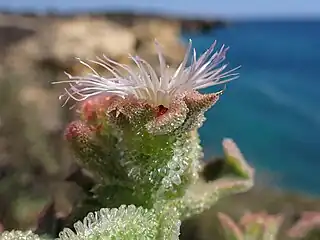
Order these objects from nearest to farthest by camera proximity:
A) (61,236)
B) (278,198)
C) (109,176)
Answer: (61,236) < (109,176) < (278,198)

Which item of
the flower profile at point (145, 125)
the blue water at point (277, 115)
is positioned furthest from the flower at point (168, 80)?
the blue water at point (277, 115)

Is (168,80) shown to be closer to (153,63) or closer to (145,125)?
(145,125)

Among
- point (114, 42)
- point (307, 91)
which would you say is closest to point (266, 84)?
point (307, 91)

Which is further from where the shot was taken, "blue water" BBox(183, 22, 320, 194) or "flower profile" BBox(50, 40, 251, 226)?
"blue water" BBox(183, 22, 320, 194)

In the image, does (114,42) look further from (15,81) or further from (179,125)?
(179,125)

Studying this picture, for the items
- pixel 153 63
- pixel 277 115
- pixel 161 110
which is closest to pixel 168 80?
pixel 161 110

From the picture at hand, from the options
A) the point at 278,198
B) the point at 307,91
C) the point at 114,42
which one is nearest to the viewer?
the point at 278,198

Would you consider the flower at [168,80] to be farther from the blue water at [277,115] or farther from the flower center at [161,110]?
the blue water at [277,115]

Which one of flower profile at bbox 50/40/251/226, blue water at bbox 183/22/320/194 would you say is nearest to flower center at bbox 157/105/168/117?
flower profile at bbox 50/40/251/226

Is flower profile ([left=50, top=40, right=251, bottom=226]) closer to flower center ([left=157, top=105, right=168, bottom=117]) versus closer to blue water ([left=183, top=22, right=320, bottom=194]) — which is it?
flower center ([left=157, top=105, right=168, bottom=117])
